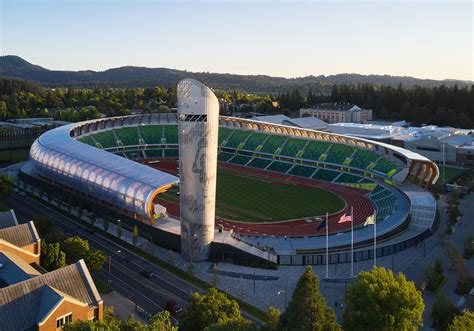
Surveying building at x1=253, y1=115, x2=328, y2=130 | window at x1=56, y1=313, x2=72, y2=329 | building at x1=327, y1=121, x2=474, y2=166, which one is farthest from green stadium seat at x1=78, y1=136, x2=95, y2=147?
window at x1=56, y1=313, x2=72, y2=329

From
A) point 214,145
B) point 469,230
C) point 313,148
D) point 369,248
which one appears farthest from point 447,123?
point 214,145

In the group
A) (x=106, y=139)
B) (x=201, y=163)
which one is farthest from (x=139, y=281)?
(x=106, y=139)

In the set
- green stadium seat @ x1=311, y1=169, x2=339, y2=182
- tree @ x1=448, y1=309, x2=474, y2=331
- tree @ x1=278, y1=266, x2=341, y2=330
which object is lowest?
green stadium seat @ x1=311, y1=169, x2=339, y2=182

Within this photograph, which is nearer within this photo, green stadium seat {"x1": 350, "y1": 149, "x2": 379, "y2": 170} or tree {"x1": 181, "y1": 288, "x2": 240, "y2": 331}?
tree {"x1": 181, "y1": 288, "x2": 240, "y2": 331}

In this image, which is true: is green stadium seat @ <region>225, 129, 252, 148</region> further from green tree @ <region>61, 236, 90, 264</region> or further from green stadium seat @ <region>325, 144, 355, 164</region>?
green tree @ <region>61, 236, 90, 264</region>

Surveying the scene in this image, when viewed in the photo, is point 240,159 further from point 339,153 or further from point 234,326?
point 234,326

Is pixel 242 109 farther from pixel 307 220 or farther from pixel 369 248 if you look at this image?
pixel 369 248
